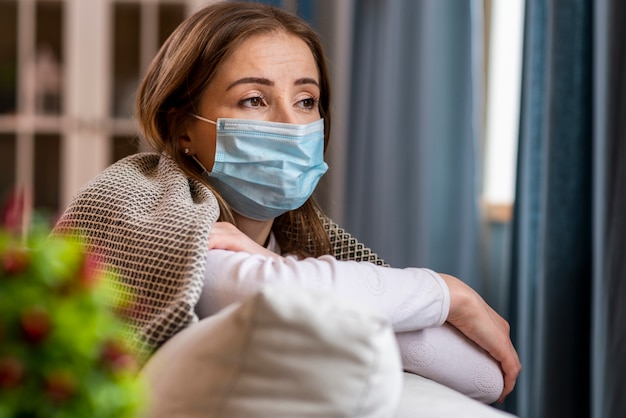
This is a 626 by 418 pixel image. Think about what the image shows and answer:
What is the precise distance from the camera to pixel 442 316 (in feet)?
4.47

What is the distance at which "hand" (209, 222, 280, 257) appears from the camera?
1338 mm

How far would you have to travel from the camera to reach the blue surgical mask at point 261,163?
1718 millimetres

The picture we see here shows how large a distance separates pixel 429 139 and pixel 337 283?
6.80 feet

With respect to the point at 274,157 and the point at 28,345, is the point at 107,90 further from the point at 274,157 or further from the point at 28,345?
the point at 28,345

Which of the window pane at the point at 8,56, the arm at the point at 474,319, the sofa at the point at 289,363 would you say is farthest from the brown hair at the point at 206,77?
the window pane at the point at 8,56

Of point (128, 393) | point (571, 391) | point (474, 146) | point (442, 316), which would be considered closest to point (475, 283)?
point (474, 146)

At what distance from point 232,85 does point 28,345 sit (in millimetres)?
1149

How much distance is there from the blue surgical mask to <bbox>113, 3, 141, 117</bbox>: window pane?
404 cm

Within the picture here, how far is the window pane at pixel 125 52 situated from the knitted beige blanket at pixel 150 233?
417cm

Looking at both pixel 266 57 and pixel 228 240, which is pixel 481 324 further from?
pixel 266 57

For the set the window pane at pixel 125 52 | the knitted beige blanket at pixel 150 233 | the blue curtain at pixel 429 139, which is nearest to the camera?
the knitted beige blanket at pixel 150 233

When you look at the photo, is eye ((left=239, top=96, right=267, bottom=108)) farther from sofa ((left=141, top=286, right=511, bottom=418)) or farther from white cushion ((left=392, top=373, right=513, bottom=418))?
sofa ((left=141, top=286, right=511, bottom=418))

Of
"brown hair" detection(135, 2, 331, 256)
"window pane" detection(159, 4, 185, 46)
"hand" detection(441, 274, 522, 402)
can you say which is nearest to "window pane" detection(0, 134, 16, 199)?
"window pane" detection(159, 4, 185, 46)

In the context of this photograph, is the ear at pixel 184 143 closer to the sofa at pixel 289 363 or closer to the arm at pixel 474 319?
the arm at pixel 474 319
